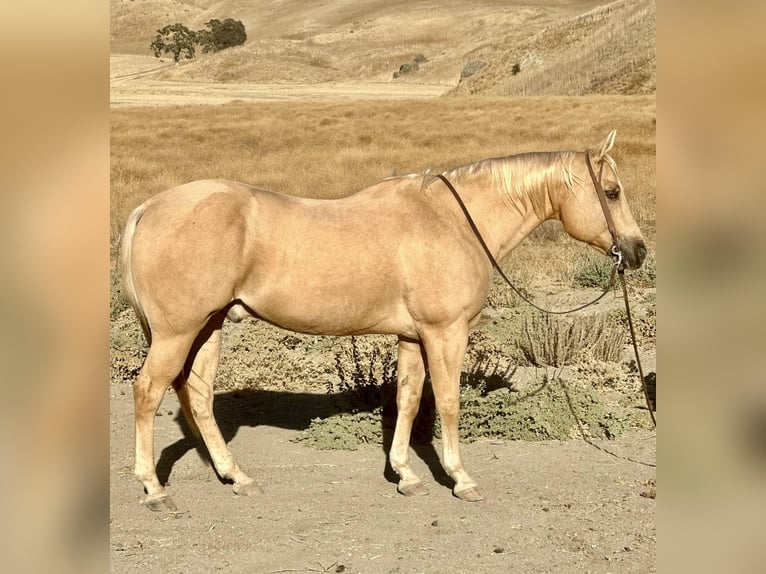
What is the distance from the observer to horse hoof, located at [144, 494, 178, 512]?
4.75 m

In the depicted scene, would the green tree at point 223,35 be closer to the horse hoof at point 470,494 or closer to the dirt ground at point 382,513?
the dirt ground at point 382,513

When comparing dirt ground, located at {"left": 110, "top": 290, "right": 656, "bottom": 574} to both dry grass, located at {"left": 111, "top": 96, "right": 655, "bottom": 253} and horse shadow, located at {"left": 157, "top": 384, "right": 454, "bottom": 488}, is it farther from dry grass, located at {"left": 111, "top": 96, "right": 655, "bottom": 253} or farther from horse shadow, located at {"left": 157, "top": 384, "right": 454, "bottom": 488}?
dry grass, located at {"left": 111, "top": 96, "right": 655, "bottom": 253}

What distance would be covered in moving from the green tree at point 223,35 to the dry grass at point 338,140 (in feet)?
44.1

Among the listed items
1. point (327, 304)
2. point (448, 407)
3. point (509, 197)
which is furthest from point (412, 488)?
point (509, 197)

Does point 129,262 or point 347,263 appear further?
point 347,263

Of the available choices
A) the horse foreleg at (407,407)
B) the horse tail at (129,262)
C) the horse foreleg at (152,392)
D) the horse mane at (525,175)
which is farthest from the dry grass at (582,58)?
the horse foreleg at (152,392)

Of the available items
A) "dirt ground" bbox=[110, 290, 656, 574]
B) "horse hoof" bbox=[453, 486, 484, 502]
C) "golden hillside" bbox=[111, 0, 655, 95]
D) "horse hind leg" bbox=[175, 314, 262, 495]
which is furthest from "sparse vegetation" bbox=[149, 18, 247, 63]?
"horse hoof" bbox=[453, 486, 484, 502]

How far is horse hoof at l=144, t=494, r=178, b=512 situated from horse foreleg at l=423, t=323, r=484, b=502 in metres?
1.55

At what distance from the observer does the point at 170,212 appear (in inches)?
179

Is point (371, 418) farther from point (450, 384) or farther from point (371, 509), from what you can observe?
point (450, 384)

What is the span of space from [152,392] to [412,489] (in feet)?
5.23

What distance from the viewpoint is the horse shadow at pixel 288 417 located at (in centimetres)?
575

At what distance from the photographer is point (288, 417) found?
6816 mm

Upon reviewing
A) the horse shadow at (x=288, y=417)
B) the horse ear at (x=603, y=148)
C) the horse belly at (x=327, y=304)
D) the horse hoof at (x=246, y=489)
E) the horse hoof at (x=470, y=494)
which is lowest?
the horse shadow at (x=288, y=417)
